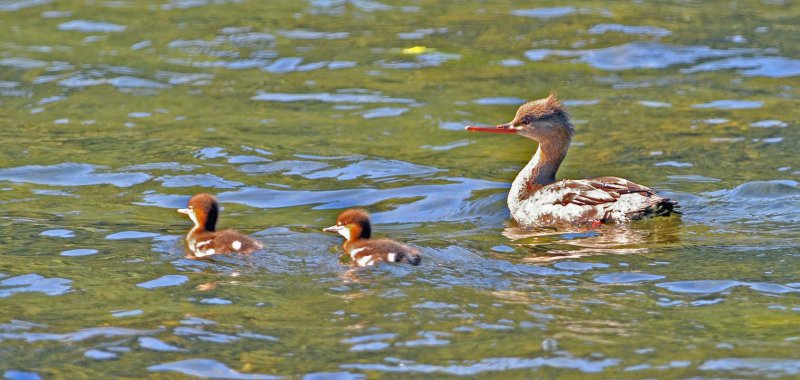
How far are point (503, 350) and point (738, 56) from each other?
11.1 meters

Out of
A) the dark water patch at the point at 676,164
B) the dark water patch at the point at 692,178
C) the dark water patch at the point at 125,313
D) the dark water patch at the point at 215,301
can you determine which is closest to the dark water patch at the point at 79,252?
the dark water patch at the point at 125,313

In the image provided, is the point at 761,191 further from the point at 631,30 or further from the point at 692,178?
the point at 631,30

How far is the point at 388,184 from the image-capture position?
43.9 feet

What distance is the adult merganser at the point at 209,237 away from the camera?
1034 centimetres

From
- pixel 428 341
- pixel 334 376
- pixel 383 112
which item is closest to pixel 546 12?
pixel 383 112

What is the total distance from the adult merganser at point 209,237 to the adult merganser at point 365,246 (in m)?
0.72

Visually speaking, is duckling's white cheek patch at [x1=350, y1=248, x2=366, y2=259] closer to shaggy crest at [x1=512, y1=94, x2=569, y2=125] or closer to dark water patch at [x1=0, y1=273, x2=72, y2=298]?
dark water patch at [x1=0, y1=273, x2=72, y2=298]

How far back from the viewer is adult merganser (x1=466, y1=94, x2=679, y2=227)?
37.3 feet

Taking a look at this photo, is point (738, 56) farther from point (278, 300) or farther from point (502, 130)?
point (278, 300)

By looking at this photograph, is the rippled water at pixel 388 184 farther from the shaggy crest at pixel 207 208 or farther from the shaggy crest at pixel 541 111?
the shaggy crest at pixel 541 111

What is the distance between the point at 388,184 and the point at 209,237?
3.21 m

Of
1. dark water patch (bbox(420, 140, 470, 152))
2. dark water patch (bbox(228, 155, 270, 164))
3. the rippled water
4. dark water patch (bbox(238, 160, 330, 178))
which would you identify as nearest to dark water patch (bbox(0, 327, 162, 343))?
the rippled water

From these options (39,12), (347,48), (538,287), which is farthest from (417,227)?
(39,12)

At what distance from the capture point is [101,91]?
17.3 metres
